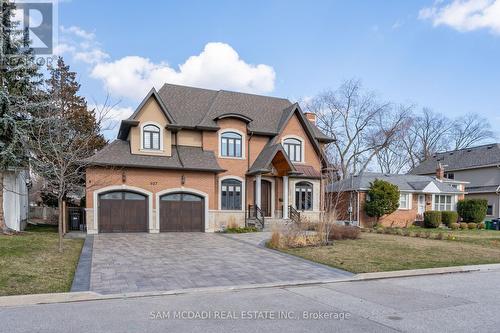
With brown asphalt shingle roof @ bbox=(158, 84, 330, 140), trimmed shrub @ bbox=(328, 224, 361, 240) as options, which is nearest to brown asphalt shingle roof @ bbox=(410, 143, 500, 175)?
brown asphalt shingle roof @ bbox=(158, 84, 330, 140)

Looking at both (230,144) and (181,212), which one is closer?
(181,212)

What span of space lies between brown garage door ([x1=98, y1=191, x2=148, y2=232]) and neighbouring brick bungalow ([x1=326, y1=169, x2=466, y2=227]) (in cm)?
1377

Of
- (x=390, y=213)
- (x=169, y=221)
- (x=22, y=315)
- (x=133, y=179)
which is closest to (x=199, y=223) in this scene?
(x=169, y=221)

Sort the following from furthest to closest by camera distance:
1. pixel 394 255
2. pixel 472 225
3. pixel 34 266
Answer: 1. pixel 472 225
2. pixel 394 255
3. pixel 34 266

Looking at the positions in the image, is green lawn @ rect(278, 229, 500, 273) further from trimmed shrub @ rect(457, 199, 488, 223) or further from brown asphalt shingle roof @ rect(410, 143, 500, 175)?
brown asphalt shingle roof @ rect(410, 143, 500, 175)

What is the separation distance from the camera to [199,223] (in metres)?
22.7

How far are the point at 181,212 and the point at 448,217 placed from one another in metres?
20.4

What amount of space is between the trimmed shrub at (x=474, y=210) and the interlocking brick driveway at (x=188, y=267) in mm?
22769

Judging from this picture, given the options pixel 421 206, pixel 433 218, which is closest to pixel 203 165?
pixel 433 218

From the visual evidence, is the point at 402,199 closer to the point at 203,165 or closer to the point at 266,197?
the point at 266,197

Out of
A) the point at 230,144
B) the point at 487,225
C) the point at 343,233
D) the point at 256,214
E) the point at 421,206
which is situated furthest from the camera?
the point at 421,206

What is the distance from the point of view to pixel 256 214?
77.8ft

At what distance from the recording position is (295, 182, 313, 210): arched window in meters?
25.9

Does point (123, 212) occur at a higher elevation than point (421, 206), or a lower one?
higher
